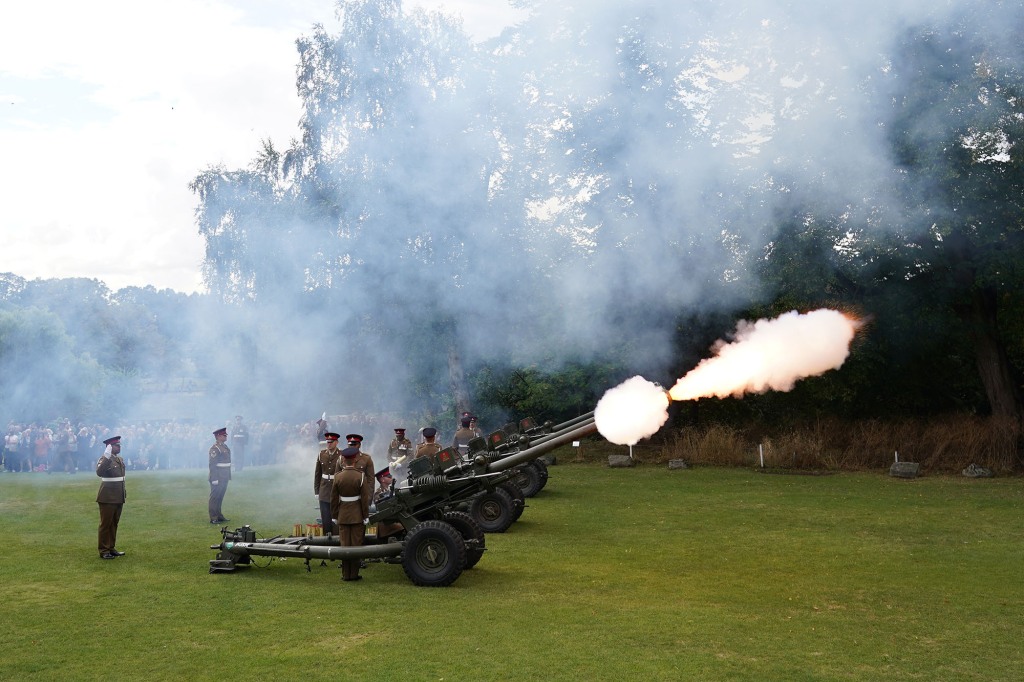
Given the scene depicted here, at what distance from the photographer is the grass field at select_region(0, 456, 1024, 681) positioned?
7.64m

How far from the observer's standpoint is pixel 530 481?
61.9ft

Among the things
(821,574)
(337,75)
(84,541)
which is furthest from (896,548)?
(337,75)

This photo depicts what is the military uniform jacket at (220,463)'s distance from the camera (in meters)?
16.0

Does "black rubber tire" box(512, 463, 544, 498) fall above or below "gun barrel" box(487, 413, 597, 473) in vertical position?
below

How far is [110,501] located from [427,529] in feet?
16.2

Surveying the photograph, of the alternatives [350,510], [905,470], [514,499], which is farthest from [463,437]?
[905,470]

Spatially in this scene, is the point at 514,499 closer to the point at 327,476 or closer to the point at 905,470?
the point at 327,476

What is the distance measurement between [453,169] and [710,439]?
1028 centimetres

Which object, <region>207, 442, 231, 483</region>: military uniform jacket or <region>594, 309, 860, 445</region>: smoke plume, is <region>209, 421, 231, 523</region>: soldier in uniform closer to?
<region>207, 442, 231, 483</region>: military uniform jacket

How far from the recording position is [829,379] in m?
25.3

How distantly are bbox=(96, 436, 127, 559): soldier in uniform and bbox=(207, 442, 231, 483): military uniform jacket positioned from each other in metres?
2.92

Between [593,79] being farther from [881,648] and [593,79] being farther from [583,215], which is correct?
[881,648]

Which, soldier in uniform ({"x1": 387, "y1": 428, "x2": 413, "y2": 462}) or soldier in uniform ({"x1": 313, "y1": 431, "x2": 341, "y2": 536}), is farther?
soldier in uniform ({"x1": 387, "y1": 428, "x2": 413, "y2": 462})

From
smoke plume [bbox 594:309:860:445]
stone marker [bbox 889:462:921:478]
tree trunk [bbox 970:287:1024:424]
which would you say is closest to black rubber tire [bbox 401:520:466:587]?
smoke plume [bbox 594:309:860:445]
